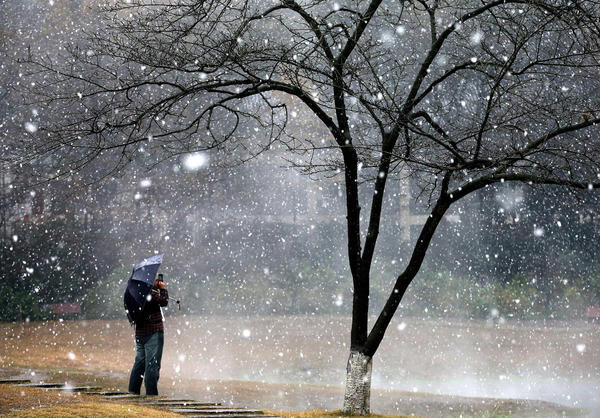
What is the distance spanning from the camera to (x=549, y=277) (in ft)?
79.4

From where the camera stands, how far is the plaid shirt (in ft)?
28.1

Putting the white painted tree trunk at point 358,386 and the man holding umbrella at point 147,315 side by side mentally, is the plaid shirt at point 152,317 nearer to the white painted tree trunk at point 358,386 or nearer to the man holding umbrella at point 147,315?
the man holding umbrella at point 147,315

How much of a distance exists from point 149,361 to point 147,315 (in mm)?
572

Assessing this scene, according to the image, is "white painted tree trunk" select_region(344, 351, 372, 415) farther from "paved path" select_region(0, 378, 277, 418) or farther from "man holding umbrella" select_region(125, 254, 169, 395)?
"man holding umbrella" select_region(125, 254, 169, 395)

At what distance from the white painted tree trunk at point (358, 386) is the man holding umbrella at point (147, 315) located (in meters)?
2.39

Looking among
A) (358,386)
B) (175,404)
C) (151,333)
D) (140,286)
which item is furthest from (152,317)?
(358,386)

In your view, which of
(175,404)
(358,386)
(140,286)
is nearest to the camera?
(175,404)

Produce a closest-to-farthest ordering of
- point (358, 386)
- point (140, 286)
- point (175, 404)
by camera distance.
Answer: point (175, 404)
point (140, 286)
point (358, 386)

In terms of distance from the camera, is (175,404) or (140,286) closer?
(175,404)

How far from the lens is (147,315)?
8.59 m

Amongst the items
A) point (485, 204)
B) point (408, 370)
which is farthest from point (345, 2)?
point (408, 370)

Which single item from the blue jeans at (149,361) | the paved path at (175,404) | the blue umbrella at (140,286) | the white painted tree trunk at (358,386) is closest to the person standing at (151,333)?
the blue jeans at (149,361)

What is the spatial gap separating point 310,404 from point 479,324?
1153 centimetres

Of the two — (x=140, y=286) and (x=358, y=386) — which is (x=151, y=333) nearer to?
(x=140, y=286)
